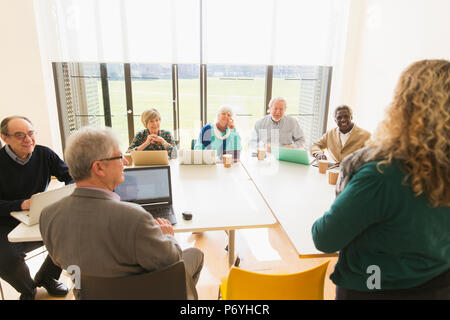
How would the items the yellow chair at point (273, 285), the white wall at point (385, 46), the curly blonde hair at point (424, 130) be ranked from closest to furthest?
the curly blonde hair at point (424, 130)
the yellow chair at point (273, 285)
the white wall at point (385, 46)

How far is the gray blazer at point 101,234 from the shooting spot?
105cm

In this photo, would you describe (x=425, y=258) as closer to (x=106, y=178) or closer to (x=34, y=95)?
(x=106, y=178)

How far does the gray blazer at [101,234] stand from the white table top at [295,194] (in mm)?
761

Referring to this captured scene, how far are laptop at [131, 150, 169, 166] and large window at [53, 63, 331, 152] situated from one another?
5.76 feet

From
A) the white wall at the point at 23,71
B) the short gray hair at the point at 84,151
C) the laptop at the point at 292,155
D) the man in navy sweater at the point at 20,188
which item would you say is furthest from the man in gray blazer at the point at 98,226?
the white wall at the point at 23,71

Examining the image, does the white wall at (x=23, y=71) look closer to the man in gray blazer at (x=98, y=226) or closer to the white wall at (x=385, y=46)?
the man in gray blazer at (x=98, y=226)

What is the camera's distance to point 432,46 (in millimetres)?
3139

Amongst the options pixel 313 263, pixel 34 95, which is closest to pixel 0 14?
pixel 34 95

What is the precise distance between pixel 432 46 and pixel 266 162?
2.18 m

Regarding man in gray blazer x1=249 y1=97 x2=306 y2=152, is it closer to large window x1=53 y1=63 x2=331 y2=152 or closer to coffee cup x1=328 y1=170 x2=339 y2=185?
large window x1=53 y1=63 x2=331 y2=152

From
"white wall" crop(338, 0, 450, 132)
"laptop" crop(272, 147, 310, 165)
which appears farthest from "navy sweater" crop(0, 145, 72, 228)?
"white wall" crop(338, 0, 450, 132)

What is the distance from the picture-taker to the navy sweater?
2.01 meters

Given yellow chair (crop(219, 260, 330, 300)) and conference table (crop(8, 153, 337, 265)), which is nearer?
yellow chair (crop(219, 260, 330, 300))
